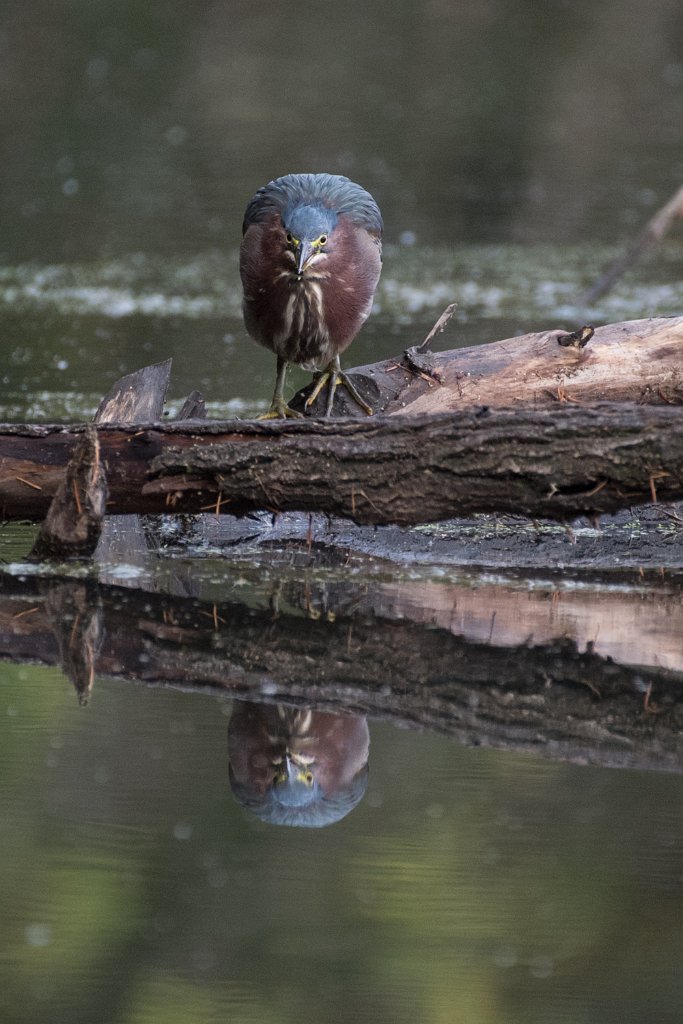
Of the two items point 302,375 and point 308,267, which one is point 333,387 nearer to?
point 308,267

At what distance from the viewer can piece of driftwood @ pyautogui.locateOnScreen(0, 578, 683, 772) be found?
3547mm

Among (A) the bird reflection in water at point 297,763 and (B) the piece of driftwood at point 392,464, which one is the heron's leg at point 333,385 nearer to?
(B) the piece of driftwood at point 392,464

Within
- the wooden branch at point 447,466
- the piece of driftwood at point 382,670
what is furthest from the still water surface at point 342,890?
the wooden branch at point 447,466

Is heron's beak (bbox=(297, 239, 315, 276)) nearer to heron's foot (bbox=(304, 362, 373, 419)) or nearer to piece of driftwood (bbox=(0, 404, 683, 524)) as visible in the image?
heron's foot (bbox=(304, 362, 373, 419))

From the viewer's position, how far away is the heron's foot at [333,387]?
5.58 m

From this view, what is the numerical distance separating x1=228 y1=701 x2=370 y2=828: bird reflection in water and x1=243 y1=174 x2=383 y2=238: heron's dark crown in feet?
6.84

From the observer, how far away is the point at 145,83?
51.7 feet

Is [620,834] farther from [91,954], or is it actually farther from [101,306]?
[101,306]

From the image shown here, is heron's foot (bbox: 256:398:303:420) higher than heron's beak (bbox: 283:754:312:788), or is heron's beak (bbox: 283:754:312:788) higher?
heron's foot (bbox: 256:398:303:420)

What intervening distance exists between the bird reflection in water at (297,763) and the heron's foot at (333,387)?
2.10 m

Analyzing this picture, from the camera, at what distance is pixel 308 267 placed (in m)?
5.19

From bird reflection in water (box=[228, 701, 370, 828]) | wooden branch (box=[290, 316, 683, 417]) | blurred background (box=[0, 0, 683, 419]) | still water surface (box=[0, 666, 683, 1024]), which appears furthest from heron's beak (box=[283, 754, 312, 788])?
blurred background (box=[0, 0, 683, 419])

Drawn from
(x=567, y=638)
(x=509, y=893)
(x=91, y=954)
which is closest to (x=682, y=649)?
(x=567, y=638)

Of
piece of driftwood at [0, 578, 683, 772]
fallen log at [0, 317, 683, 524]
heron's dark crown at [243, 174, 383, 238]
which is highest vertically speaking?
heron's dark crown at [243, 174, 383, 238]
